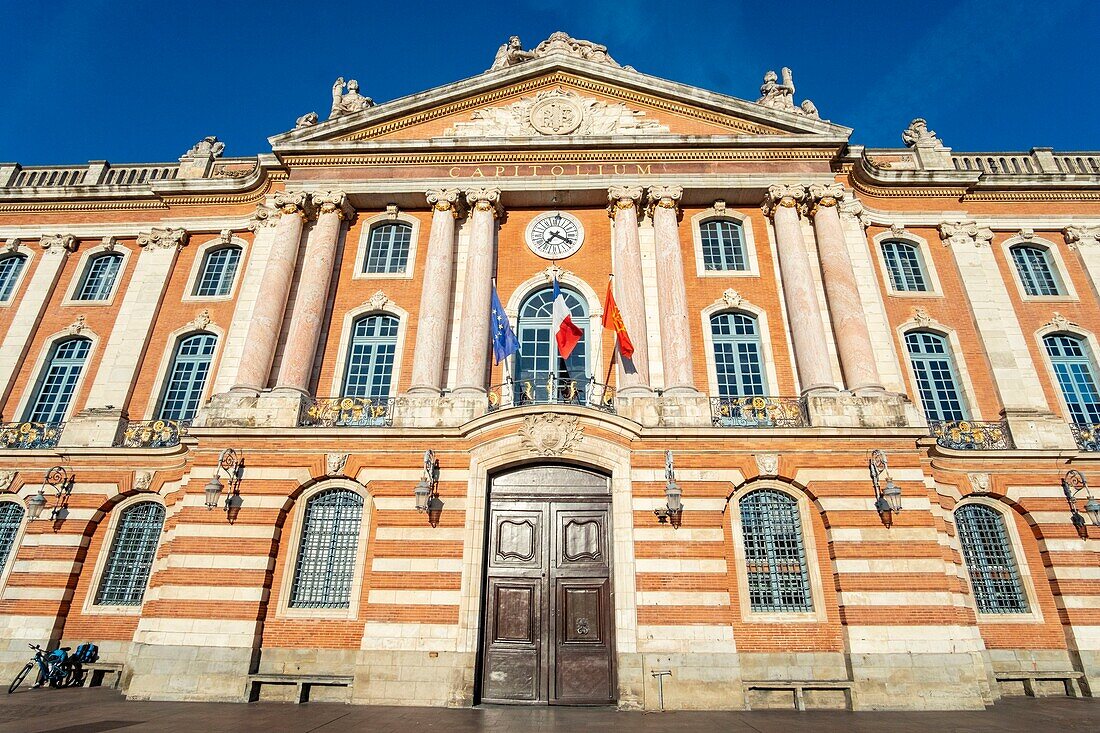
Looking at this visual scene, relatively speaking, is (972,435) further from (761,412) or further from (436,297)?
(436,297)

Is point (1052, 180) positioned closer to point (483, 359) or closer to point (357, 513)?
point (483, 359)

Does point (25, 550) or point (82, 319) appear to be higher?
point (82, 319)

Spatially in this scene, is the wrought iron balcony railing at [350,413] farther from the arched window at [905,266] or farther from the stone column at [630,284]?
the arched window at [905,266]

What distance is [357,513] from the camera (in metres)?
14.6

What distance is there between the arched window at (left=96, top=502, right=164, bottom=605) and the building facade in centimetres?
8

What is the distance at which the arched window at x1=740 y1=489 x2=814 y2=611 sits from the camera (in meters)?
13.6

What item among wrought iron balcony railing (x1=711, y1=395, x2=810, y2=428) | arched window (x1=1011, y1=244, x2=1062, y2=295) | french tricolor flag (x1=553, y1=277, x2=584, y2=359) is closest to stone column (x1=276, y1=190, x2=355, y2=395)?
french tricolor flag (x1=553, y1=277, x2=584, y2=359)

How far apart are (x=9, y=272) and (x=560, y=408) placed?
20038 millimetres

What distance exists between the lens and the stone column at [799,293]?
15.5 meters

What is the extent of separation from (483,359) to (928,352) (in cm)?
1273

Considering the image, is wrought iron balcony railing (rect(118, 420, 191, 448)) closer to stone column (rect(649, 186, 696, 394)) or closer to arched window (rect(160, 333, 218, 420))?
arched window (rect(160, 333, 218, 420))

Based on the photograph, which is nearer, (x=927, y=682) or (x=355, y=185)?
(x=927, y=682)

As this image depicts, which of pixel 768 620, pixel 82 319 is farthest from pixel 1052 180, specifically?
pixel 82 319

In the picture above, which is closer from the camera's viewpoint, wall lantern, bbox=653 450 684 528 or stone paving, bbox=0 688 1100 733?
stone paving, bbox=0 688 1100 733
